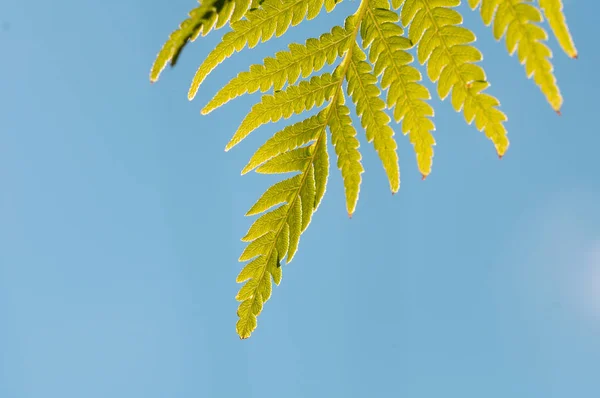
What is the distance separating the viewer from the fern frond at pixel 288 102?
2367 millimetres

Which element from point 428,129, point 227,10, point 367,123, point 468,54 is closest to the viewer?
point 227,10

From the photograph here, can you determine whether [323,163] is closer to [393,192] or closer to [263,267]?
[393,192]

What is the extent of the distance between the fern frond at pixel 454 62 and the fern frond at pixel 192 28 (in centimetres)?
73

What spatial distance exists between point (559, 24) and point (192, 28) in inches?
43.6

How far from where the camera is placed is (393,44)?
7.27 feet

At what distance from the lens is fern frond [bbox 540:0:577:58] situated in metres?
1.62

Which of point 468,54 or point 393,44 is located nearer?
point 468,54

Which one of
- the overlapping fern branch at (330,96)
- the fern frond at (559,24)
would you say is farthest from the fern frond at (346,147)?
the fern frond at (559,24)

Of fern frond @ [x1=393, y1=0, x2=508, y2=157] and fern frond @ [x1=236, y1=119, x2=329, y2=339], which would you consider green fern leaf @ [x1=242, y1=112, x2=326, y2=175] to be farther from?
fern frond @ [x1=393, y1=0, x2=508, y2=157]

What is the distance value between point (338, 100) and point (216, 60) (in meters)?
0.56

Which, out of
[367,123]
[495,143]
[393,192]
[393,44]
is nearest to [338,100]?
[367,123]

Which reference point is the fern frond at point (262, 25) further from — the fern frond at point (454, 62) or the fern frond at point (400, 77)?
the fern frond at point (454, 62)

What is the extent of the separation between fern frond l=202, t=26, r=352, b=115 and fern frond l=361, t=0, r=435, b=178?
0.14m

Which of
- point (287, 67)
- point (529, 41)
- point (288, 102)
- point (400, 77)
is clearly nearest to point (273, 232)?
point (288, 102)
